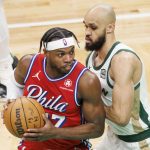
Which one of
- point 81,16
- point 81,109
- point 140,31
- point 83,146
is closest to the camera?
point 81,109

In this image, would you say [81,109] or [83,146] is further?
[83,146]

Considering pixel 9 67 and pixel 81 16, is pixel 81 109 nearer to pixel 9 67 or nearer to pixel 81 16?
pixel 9 67

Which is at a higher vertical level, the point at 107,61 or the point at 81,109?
the point at 107,61

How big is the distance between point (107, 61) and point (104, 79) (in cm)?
15

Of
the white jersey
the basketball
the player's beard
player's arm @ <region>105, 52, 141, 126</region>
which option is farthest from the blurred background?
the basketball

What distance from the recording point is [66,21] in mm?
8867

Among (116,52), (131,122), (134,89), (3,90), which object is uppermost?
(116,52)

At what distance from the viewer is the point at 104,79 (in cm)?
381

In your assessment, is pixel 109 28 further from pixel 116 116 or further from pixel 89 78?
pixel 116 116

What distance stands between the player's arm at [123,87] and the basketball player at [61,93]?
112 mm

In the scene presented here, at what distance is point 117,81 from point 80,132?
0.49 m

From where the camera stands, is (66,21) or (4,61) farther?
(66,21)

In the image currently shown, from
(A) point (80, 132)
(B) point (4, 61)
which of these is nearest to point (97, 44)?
(A) point (80, 132)

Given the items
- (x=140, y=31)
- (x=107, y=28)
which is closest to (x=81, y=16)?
(x=140, y=31)
